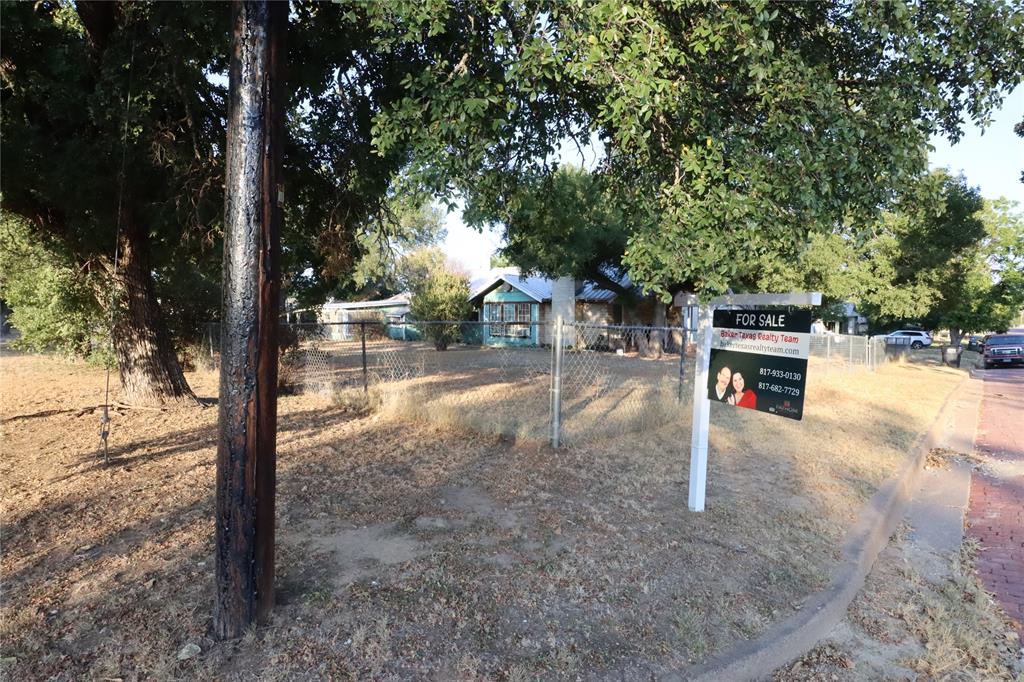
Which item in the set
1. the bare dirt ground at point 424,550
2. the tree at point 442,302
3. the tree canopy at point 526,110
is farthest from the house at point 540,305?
the bare dirt ground at point 424,550

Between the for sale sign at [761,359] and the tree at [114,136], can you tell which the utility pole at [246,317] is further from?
the for sale sign at [761,359]

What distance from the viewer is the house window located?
32312mm

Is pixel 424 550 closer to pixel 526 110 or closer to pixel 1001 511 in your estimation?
pixel 526 110

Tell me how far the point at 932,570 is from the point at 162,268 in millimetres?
12274

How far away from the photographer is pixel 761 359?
15.7 ft

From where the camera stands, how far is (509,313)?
34.7m

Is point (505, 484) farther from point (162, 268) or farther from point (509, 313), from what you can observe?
point (509, 313)

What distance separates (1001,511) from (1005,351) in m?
26.3

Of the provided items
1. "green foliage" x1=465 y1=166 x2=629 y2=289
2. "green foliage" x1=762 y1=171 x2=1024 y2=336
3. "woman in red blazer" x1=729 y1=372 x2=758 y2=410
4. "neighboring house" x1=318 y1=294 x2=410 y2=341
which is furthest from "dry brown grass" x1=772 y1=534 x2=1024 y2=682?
"neighboring house" x1=318 y1=294 x2=410 y2=341

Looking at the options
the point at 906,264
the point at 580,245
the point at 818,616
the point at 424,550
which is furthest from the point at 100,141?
the point at 906,264

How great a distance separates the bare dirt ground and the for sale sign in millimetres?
1079

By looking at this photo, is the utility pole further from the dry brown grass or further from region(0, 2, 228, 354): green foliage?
region(0, 2, 228, 354): green foliage

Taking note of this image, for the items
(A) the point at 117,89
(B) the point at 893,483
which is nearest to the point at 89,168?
(A) the point at 117,89

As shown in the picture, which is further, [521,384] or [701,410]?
[521,384]
